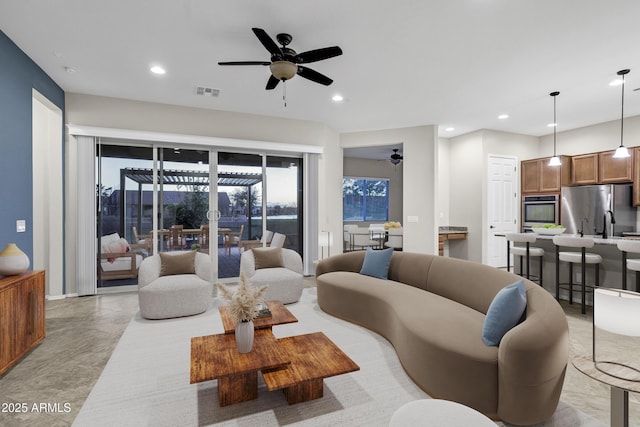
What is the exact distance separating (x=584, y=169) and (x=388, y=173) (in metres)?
5.21

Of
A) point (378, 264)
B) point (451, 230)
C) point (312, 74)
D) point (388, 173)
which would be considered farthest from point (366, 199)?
point (312, 74)

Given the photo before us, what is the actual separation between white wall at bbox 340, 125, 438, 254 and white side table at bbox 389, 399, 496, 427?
513 cm

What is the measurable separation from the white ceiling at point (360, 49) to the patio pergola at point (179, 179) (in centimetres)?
114

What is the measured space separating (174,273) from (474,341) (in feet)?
11.9

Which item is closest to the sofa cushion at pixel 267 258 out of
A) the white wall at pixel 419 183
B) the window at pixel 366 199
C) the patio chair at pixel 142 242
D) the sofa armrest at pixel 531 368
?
the patio chair at pixel 142 242

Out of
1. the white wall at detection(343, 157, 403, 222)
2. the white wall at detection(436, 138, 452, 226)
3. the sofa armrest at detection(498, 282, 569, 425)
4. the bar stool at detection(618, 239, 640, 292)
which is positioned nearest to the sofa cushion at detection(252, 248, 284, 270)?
the sofa armrest at detection(498, 282, 569, 425)

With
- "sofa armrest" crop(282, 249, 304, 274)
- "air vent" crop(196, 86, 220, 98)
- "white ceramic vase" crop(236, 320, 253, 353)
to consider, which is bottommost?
"white ceramic vase" crop(236, 320, 253, 353)

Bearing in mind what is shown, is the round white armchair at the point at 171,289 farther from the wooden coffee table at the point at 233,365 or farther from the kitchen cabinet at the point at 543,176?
the kitchen cabinet at the point at 543,176

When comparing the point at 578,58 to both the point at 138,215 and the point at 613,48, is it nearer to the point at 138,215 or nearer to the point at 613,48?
the point at 613,48

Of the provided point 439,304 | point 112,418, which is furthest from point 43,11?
point 439,304

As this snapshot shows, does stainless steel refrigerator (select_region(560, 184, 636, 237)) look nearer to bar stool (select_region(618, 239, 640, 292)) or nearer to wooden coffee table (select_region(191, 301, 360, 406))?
bar stool (select_region(618, 239, 640, 292))

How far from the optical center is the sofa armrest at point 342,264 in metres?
4.42

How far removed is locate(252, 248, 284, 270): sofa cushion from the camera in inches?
179

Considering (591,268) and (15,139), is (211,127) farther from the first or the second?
(591,268)
